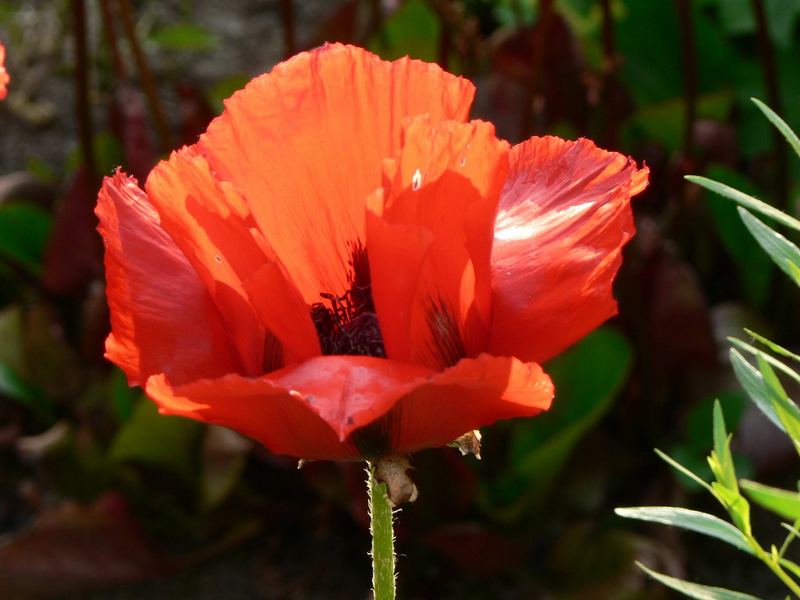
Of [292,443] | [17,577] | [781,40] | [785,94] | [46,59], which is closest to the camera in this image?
[292,443]

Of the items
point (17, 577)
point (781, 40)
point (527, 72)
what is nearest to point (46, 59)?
point (527, 72)

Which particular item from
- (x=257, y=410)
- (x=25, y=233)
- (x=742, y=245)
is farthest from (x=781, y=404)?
(x=25, y=233)

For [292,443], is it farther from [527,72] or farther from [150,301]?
[527,72]

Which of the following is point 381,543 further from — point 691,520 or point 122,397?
point 122,397

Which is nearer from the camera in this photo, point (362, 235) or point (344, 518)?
point (362, 235)

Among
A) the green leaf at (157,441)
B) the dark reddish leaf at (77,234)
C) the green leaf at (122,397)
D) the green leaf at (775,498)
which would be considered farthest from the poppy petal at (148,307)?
the dark reddish leaf at (77,234)

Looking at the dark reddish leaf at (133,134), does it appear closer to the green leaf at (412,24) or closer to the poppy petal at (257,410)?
the green leaf at (412,24)
